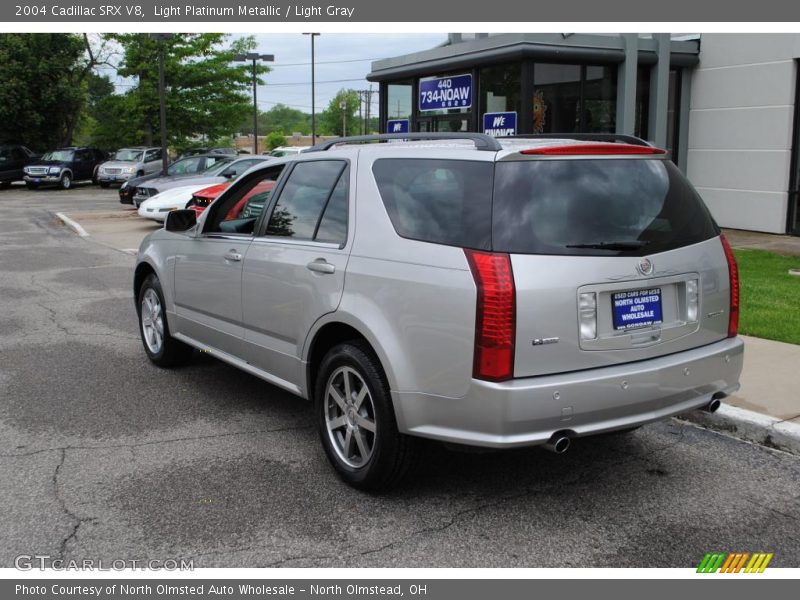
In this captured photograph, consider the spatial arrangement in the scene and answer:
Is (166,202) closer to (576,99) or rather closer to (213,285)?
(576,99)

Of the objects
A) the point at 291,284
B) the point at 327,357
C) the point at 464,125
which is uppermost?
the point at 464,125

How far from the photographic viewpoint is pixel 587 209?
12.5 feet

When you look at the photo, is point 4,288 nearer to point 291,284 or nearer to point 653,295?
point 291,284

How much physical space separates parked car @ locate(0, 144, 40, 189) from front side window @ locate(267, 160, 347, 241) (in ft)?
119

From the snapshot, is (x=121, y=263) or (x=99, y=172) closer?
(x=121, y=263)

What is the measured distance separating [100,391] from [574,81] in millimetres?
11269

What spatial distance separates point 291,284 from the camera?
4711 mm

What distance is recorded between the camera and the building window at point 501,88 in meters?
14.7

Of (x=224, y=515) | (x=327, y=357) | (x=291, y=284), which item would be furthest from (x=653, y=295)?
(x=224, y=515)

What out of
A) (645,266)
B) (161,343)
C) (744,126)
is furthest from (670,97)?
(645,266)

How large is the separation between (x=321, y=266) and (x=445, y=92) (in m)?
12.7

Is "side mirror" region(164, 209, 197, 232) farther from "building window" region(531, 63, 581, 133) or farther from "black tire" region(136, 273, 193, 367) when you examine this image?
"building window" region(531, 63, 581, 133)

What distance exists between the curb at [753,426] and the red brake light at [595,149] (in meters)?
1.63

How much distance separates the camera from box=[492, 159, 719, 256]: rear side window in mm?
3676
